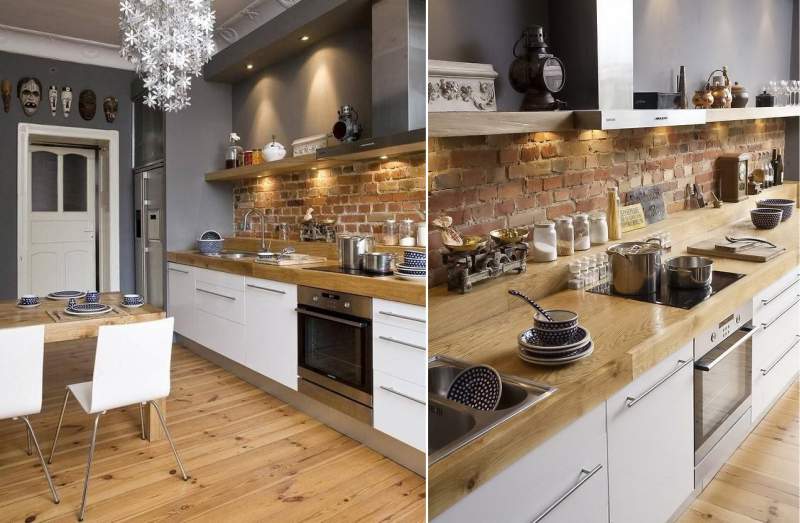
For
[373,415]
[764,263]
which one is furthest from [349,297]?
[764,263]

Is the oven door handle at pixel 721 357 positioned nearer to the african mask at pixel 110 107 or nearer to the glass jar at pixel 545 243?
the glass jar at pixel 545 243

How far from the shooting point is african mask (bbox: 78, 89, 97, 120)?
76.0 inches

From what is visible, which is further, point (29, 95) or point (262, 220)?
point (262, 220)

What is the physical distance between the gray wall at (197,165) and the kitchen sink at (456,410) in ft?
10.00

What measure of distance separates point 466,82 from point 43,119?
1.83 m

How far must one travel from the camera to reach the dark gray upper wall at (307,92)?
8.11 feet

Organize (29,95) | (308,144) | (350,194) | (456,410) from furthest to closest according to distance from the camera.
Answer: (308,144) → (350,194) → (29,95) → (456,410)

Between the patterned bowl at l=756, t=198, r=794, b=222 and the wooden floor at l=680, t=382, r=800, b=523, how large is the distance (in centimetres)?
20

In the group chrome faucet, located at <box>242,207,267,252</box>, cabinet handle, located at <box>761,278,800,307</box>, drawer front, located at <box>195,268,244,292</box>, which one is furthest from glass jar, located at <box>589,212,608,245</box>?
chrome faucet, located at <box>242,207,267,252</box>

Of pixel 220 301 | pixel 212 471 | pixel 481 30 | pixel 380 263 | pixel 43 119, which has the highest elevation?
pixel 43 119

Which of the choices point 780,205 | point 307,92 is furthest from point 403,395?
point 307,92

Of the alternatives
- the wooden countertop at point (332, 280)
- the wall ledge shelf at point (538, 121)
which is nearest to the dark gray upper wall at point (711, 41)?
the wall ledge shelf at point (538, 121)

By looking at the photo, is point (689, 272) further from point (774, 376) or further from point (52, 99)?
point (52, 99)

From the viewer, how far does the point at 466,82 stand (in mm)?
421
